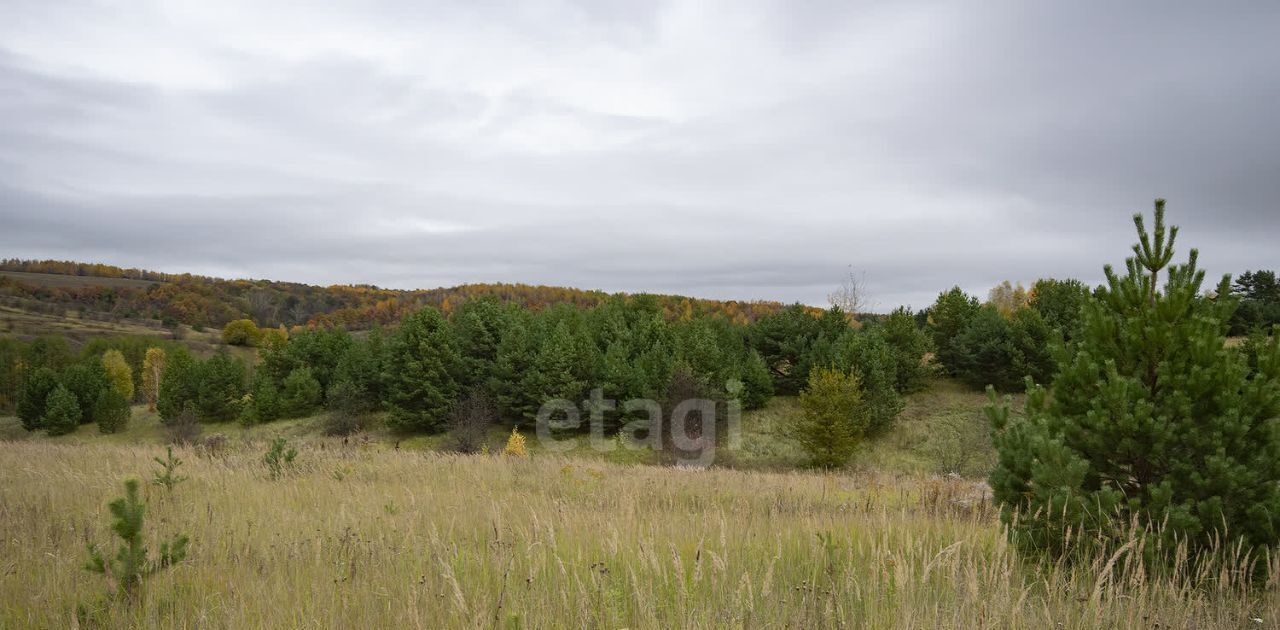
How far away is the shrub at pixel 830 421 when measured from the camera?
3438cm

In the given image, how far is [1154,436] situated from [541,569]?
4.38 m

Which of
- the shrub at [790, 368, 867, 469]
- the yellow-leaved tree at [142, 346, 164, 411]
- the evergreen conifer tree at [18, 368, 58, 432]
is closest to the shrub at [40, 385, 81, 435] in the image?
the evergreen conifer tree at [18, 368, 58, 432]

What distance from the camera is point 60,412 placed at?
2286 inches

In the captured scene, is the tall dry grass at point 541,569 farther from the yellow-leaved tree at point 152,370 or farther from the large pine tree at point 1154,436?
the yellow-leaved tree at point 152,370

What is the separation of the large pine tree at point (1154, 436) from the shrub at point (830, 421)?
29.9 metres

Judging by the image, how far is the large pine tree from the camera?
446cm

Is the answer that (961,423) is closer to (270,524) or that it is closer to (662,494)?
(662,494)

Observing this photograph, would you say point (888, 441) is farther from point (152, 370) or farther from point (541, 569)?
point (152, 370)

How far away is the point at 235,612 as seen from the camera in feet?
10.8

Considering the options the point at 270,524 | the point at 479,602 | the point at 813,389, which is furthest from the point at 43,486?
the point at 813,389

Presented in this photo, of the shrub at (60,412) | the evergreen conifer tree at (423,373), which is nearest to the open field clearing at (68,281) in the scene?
the shrub at (60,412)

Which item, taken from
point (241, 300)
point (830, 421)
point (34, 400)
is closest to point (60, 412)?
point (34, 400)

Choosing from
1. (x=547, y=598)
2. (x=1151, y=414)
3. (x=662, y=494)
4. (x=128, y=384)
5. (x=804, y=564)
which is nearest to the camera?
(x=547, y=598)

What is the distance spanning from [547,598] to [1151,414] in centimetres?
447
